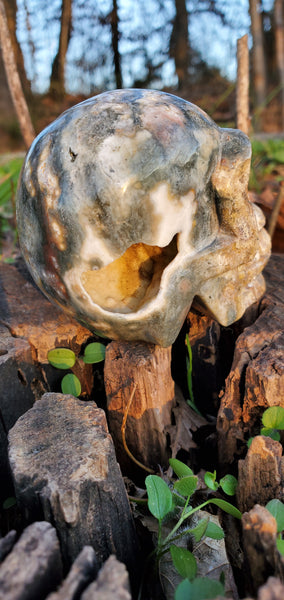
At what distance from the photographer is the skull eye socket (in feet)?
4.52

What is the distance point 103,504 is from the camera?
101 cm

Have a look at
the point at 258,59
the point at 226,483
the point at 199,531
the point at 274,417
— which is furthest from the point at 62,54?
the point at 199,531

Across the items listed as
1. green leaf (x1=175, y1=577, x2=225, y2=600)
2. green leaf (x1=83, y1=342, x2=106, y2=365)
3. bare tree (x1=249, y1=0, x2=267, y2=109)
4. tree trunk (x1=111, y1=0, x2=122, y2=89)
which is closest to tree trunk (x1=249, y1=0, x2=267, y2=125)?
bare tree (x1=249, y1=0, x2=267, y2=109)

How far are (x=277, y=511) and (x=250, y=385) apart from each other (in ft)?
1.43

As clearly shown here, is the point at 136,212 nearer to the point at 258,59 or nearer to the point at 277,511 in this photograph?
the point at 277,511

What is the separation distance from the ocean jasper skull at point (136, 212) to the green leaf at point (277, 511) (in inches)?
21.6

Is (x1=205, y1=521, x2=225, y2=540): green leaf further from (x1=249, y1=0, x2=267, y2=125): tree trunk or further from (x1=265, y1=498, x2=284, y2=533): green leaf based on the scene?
(x1=249, y1=0, x2=267, y2=125): tree trunk

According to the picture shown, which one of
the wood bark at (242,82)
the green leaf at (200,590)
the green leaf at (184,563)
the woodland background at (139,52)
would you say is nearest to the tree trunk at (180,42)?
the woodland background at (139,52)

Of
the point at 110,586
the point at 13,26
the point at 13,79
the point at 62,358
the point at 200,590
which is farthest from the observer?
the point at 13,26

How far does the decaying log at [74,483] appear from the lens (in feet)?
3.13

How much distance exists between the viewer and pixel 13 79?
2.48m

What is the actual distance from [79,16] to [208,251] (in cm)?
405

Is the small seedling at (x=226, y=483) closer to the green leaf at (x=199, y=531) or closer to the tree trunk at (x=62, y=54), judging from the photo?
the green leaf at (x=199, y=531)

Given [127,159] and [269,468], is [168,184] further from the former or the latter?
[269,468]
